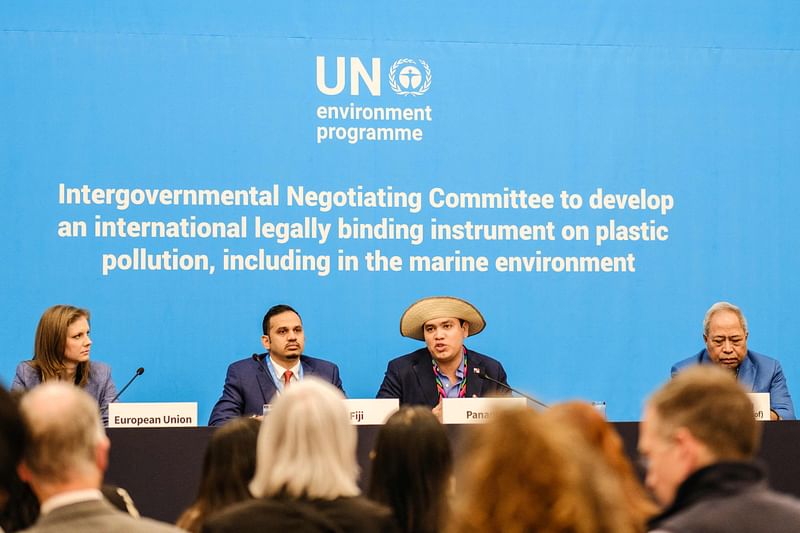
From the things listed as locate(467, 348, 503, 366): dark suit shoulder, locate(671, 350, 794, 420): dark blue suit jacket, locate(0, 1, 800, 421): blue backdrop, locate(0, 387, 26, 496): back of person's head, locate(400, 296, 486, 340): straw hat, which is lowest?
locate(0, 387, 26, 496): back of person's head

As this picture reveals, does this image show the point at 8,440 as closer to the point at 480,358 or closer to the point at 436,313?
the point at 436,313

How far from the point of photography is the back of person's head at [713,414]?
1753 mm

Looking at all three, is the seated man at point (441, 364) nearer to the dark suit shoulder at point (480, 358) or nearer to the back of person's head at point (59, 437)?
the dark suit shoulder at point (480, 358)

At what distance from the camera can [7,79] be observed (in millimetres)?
5824

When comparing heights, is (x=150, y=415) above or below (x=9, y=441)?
above

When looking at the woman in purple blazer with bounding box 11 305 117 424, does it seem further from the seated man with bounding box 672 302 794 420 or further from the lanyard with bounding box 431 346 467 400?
the seated man with bounding box 672 302 794 420

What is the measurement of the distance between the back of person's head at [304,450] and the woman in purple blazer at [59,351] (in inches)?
128

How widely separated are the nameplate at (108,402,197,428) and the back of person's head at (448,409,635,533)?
317 cm

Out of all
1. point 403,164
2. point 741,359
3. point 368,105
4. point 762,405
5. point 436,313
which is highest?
point 368,105

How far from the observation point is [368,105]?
6.09 metres

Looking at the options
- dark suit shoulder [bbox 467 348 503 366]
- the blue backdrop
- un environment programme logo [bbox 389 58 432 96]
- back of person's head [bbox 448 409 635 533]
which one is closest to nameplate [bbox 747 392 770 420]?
dark suit shoulder [bbox 467 348 503 366]

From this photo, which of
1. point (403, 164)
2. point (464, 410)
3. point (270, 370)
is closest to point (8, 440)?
point (464, 410)

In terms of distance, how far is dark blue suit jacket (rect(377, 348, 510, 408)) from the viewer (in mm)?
5508

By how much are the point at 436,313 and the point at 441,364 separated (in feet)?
0.84
